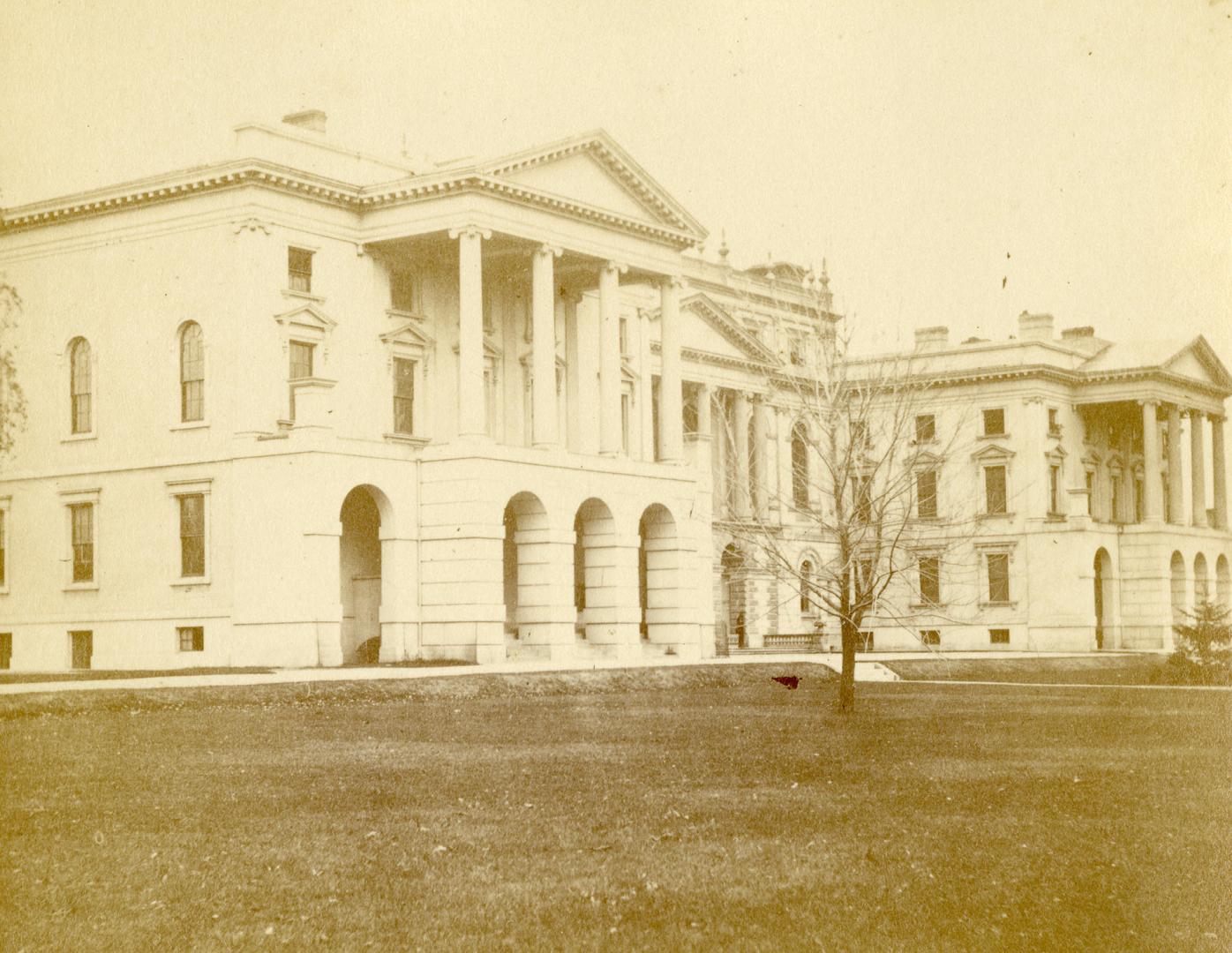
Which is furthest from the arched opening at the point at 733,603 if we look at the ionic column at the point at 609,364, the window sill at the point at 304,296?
the window sill at the point at 304,296

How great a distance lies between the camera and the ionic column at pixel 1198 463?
90062 mm

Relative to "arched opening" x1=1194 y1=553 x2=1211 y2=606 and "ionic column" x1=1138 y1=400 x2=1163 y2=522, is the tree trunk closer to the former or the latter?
"ionic column" x1=1138 y1=400 x2=1163 y2=522

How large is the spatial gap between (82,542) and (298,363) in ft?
26.2

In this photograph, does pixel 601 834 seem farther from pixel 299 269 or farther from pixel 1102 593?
pixel 1102 593

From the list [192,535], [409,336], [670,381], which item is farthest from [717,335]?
[192,535]

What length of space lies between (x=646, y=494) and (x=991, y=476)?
36047mm

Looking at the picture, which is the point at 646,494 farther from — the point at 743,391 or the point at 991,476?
the point at 991,476

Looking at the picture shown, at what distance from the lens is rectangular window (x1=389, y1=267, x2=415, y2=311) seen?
171ft

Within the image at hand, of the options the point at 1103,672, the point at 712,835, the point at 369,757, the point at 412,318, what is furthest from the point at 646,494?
the point at 712,835

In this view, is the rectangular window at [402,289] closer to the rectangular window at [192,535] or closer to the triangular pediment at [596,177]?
the triangular pediment at [596,177]

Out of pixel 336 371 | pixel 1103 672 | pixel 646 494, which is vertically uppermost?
pixel 336 371

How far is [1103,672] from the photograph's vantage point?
52.2 meters

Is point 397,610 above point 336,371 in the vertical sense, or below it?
below

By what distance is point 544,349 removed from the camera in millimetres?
51500
